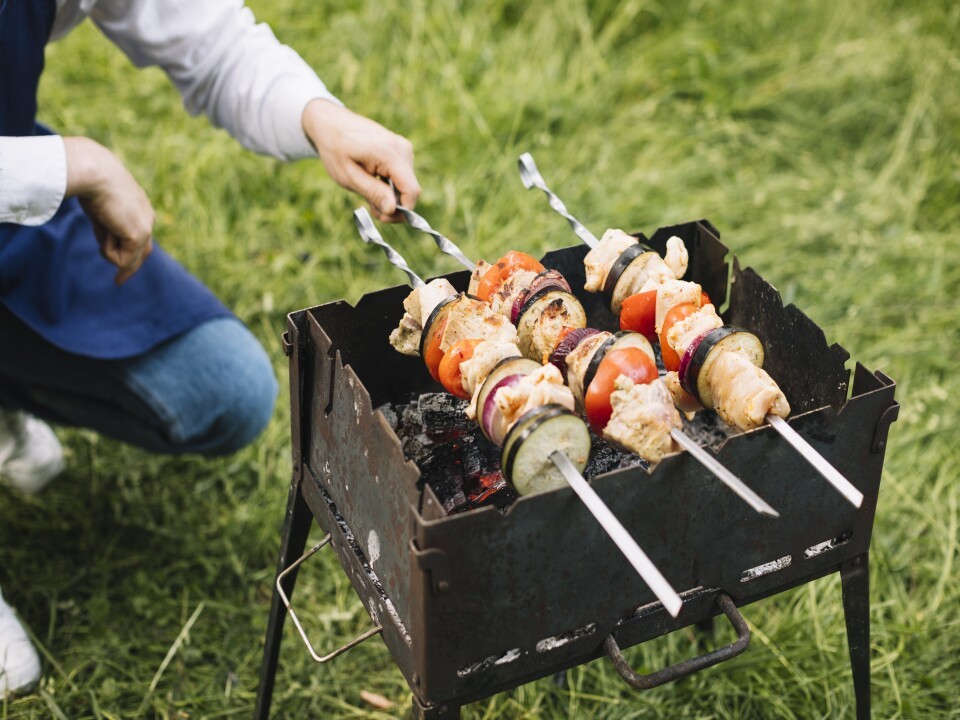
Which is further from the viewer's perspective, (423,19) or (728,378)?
(423,19)

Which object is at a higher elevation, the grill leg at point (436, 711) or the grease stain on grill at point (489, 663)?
the grease stain on grill at point (489, 663)

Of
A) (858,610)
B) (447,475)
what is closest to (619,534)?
(447,475)

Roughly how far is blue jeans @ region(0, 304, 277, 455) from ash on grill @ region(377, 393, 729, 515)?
79cm

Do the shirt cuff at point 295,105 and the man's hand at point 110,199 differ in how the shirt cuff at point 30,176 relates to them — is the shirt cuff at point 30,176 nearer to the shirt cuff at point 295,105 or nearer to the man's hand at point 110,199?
the man's hand at point 110,199

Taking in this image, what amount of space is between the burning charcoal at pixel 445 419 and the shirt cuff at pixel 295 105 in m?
0.77

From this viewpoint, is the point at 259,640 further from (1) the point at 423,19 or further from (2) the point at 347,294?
(1) the point at 423,19

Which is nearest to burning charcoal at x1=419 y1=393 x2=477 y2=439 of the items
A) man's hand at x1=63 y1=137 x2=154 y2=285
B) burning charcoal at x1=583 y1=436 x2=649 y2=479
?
burning charcoal at x1=583 y1=436 x2=649 y2=479

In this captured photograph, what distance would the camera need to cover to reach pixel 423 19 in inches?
202

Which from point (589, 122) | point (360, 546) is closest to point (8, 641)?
point (360, 546)

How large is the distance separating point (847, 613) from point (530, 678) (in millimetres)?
724

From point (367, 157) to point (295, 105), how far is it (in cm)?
29

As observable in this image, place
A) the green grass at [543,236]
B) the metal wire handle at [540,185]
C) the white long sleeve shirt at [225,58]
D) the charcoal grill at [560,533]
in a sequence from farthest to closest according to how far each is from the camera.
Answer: the green grass at [543,236], the white long sleeve shirt at [225,58], the metal wire handle at [540,185], the charcoal grill at [560,533]

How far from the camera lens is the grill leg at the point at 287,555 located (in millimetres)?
2168

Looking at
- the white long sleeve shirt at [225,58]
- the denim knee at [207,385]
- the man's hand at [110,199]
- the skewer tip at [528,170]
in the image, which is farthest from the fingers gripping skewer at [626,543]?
the denim knee at [207,385]
